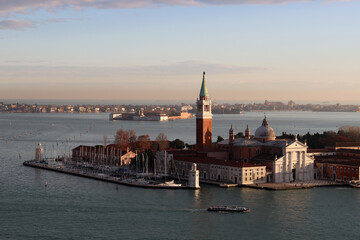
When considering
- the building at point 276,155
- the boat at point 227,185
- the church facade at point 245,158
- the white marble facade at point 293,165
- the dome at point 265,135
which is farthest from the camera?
the dome at point 265,135

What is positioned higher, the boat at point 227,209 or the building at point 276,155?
the building at point 276,155

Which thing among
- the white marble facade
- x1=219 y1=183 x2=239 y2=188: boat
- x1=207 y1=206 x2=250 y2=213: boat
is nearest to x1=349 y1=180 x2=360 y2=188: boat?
the white marble facade

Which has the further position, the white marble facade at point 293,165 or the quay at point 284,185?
the white marble facade at point 293,165

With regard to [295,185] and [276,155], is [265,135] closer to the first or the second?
[276,155]

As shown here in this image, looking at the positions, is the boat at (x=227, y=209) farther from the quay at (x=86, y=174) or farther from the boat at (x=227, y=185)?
Result: the boat at (x=227, y=185)

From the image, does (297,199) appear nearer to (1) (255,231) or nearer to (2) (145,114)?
(1) (255,231)

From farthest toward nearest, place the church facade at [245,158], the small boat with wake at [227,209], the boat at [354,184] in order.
A: the church facade at [245,158] < the boat at [354,184] < the small boat with wake at [227,209]

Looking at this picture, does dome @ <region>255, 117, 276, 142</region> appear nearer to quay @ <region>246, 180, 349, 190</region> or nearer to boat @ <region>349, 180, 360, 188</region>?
quay @ <region>246, 180, 349, 190</region>

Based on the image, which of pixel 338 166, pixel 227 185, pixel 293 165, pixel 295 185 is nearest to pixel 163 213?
pixel 227 185

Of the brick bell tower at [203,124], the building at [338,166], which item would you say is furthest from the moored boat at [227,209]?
the brick bell tower at [203,124]

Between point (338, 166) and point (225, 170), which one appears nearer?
point (225, 170)

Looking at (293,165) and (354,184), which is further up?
(293,165)
